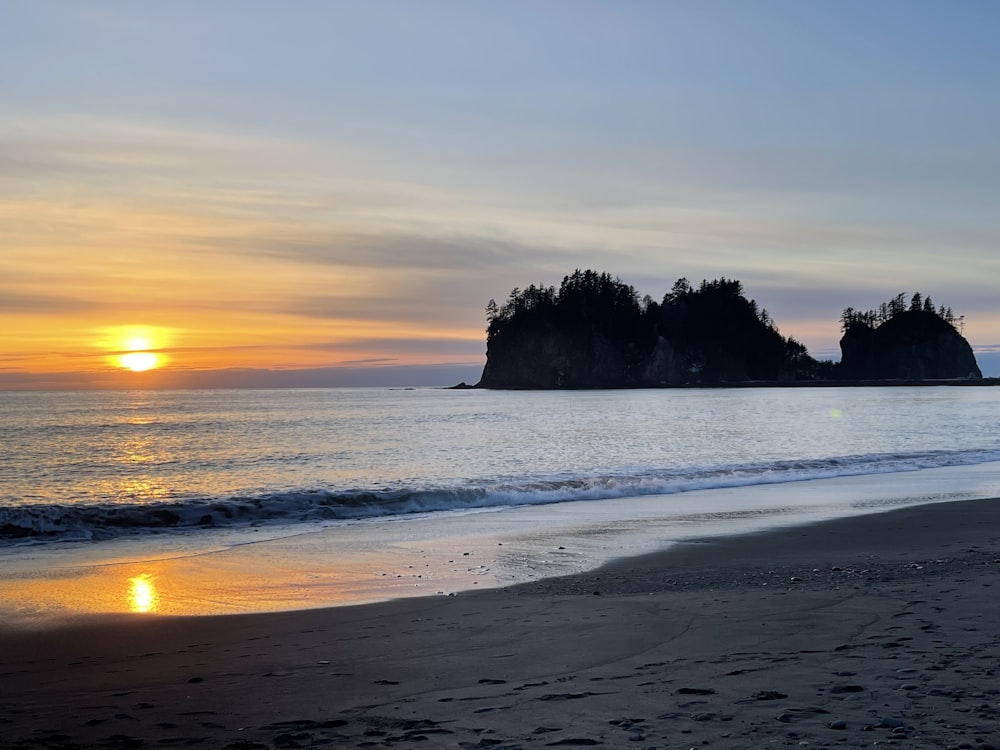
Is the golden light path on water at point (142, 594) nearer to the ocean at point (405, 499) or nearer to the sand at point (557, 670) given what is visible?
the ocean at point (405, 499)

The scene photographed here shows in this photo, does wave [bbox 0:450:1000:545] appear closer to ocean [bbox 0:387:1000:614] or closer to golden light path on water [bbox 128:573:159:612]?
ocean [bbox 0:387:1000:614]

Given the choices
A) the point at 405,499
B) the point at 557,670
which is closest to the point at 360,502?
the point at 405,499

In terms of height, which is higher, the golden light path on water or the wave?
the golden light path on water

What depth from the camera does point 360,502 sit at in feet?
71.4

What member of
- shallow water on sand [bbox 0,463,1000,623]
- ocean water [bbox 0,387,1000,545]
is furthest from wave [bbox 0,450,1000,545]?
shallow water on sand [bbox 0,463,1000,623]

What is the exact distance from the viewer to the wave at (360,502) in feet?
58.6

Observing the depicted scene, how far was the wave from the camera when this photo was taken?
17875 millimetres

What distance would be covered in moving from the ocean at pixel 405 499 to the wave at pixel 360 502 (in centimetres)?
7

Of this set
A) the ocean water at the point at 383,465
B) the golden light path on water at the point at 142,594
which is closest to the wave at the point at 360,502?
the ocean water at the point at 383,465

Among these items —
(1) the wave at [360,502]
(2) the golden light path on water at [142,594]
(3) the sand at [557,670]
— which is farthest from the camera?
(1) the wave at [360,502]

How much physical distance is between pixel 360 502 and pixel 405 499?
120 cm

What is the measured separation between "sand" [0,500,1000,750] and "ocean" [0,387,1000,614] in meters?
1.74

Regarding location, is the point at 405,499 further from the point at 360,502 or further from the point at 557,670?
the point at 557,670

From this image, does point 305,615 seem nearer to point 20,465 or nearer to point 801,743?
point 801,743
